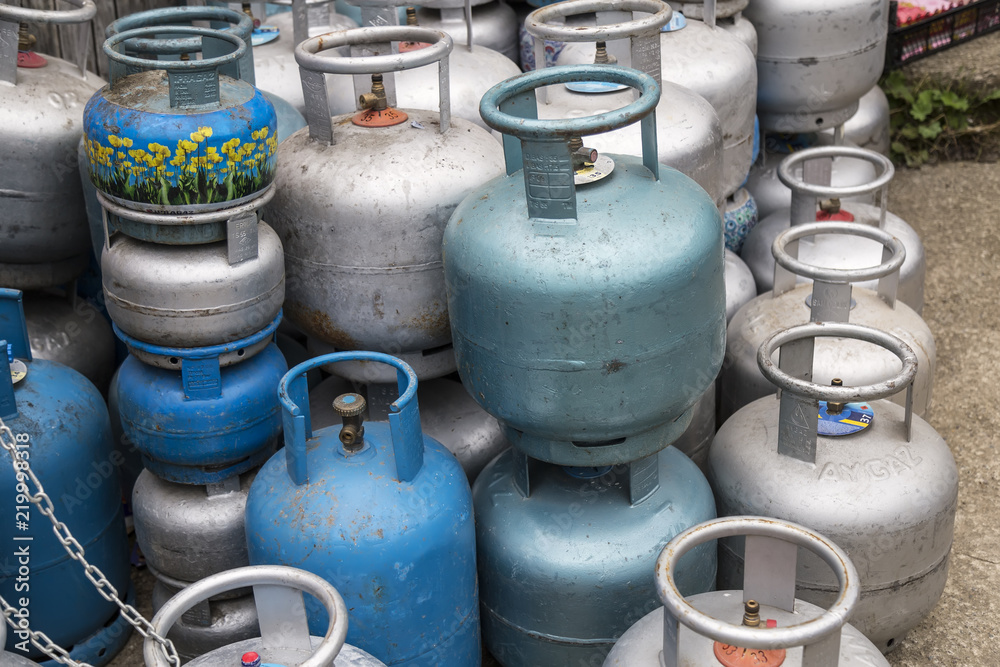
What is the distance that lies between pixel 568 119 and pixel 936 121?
12.6ft

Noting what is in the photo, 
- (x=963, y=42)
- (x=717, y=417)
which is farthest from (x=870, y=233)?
(x=963, y=42)

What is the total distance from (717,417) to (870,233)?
776mm

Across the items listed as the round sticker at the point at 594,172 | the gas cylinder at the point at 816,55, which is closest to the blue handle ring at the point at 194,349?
the round sticker at the point at 594,172

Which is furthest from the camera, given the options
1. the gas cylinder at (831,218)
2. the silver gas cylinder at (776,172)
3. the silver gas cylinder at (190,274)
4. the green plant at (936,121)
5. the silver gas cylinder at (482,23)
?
the green plant at (936,121)

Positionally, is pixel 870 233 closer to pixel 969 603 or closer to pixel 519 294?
pixel 969 603

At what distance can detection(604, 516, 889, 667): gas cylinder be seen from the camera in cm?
191

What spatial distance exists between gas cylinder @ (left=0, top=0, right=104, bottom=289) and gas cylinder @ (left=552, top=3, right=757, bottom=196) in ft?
4.82

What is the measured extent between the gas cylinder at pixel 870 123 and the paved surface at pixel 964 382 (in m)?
0.38

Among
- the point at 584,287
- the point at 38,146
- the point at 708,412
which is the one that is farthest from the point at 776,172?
the point at 38,146

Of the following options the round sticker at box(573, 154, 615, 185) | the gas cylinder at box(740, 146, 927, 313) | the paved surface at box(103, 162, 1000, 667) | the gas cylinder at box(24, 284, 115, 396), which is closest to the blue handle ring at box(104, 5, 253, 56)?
the gas cylinder at box(24, 284, 115, 396)

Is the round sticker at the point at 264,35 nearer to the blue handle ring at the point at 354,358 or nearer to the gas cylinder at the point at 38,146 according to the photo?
the gas cylinder at the point at 38,146

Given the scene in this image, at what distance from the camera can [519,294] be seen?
7.44ft

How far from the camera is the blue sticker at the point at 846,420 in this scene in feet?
9.09

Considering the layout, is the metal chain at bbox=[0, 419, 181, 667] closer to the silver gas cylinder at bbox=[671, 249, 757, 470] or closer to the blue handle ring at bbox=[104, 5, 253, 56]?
the blue handle ring at bbox=[104, 5, 253, 56]
